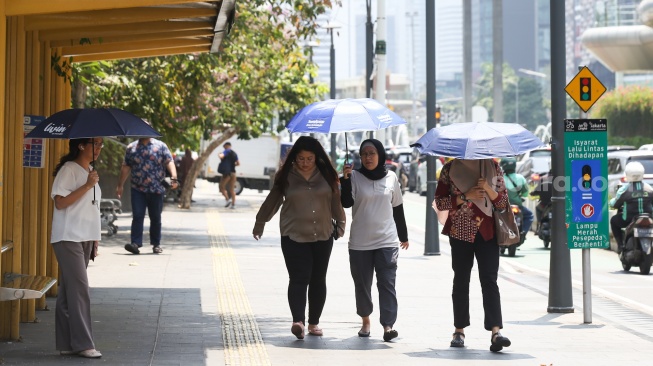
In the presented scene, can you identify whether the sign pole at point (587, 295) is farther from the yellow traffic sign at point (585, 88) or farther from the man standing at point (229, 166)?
the man standing at point (229, 166)

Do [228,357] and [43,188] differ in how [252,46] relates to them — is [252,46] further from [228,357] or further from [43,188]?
[228,357]

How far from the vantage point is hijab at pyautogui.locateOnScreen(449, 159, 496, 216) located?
10133mm

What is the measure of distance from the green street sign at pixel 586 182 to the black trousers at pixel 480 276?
1.99 m

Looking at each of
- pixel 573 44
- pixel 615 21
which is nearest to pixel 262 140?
pixel 615 21

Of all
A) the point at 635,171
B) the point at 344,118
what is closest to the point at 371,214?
the point at 344,118

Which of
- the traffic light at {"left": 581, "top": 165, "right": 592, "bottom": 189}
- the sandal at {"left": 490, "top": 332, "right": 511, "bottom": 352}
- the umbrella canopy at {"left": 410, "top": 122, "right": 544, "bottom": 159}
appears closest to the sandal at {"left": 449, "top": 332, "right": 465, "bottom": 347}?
the sandal at {"left": 490, "top": 332, "right": 511, "bottom": 352}

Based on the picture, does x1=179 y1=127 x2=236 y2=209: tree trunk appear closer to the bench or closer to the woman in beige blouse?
the woman in beige blouse

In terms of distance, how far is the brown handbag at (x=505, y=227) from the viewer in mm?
9938

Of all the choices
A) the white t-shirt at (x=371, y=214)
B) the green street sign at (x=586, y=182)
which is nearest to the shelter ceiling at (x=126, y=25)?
the white t-shirt at (x=371, y=214)

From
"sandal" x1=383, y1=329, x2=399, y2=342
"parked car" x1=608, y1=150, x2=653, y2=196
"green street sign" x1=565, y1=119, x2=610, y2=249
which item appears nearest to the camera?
"sandal" x1=383, y1=329, x2=399, y2=342

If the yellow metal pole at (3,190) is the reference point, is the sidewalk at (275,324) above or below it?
below

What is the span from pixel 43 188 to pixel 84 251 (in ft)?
6.48

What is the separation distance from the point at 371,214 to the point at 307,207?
0.54 metres

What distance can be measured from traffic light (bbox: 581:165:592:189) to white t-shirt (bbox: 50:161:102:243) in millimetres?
4696
